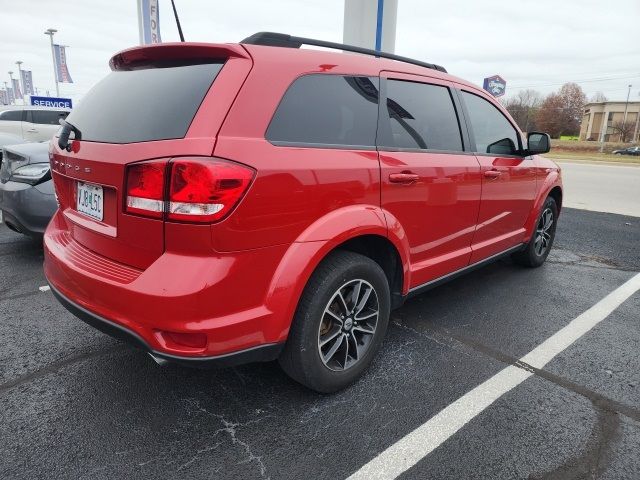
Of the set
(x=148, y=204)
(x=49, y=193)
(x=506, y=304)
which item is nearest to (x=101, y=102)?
(x=148, y=204)

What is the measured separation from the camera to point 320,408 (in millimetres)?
2361

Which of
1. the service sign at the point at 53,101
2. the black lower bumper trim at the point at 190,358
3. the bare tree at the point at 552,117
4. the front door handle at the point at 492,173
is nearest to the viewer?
the black lower bumper trim at the point at 190,358

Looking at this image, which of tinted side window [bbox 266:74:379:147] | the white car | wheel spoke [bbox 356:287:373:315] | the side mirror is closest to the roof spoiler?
tinted side window [bbox 266:74:379:147]

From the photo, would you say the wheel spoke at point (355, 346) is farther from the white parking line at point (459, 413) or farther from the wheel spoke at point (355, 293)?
the white parking line at point (459, 413)

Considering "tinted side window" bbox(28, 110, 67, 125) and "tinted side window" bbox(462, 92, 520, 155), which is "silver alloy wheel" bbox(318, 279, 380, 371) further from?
"tinted side window" bbox(28, 110, 67, 125)

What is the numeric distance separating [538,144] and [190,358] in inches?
137

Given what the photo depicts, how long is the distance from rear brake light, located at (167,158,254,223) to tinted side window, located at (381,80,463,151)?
1.08 metres

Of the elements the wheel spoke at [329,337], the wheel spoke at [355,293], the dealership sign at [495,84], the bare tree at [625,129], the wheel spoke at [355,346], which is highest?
the bare tree at [625,129]

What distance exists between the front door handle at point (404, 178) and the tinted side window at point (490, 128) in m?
1.01

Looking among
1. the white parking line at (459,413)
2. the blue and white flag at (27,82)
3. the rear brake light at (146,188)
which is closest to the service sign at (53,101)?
the rear brake light at (146,188)

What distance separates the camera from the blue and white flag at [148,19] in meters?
8.06

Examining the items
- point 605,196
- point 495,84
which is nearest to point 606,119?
point 495,84

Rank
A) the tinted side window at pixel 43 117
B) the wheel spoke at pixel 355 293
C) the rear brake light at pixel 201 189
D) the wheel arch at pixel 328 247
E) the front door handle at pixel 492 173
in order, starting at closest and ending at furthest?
the rear brake light at pixel 201 189, the wheel arch at pixel 328 247, the wheel spoke at pixel 355 293, the front door handle at pixel 492 173, the tinted side window at pixel 43 117

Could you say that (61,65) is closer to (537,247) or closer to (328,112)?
(537,247)
